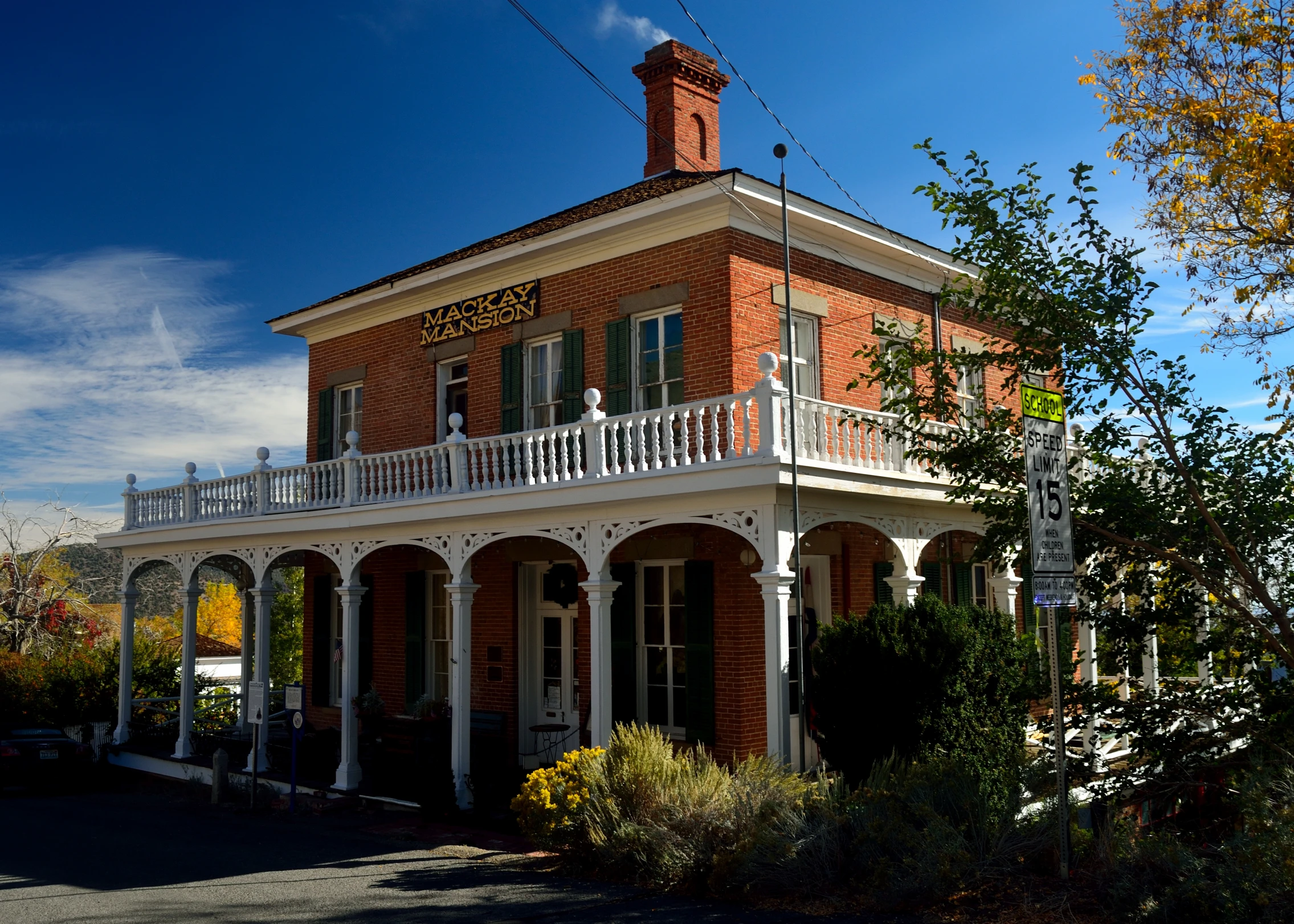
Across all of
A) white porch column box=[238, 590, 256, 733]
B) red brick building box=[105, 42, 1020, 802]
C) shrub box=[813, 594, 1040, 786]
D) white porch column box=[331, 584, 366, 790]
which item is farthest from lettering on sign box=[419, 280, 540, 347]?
shrub box=[813, 594, 1040, 786]

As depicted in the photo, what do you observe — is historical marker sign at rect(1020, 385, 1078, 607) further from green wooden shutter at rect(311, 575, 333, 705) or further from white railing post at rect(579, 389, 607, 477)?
A: green wooden shutter at rect(311, 575, 333, 705)

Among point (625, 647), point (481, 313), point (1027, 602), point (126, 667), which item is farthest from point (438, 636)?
point (1027, 602)

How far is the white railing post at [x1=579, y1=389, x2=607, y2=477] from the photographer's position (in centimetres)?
1241

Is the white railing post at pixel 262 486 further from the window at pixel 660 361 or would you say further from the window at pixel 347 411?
the window at pixel 660 361

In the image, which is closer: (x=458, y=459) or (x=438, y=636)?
(x=458, y=459)

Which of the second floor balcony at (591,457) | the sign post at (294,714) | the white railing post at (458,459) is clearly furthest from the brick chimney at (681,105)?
the sign post at (294,714)

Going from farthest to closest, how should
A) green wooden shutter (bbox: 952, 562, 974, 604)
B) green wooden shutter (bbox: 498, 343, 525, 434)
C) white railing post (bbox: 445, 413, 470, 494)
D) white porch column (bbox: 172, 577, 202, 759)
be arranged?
white porch column (bbox: 172, 577, 202, 759)
green wooden shutter (bbox: 952, 562, 974, 604)
green wooden shutter (bbox: 498, 343, 525, 434)
white railing post (bbox: 445, 413, 470, 494)

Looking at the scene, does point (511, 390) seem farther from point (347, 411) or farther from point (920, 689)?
point (920, 689)

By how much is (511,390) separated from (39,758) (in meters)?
10.1

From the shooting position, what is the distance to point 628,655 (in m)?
14.7

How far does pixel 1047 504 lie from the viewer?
7316 millimetres

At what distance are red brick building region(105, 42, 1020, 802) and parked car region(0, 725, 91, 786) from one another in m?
1.95

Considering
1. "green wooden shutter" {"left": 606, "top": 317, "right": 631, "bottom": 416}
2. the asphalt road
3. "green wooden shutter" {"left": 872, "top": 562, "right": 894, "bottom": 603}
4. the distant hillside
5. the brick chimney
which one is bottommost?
the asphalt road

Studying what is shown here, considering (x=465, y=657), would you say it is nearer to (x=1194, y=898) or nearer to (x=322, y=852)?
(x=322, y=852)
